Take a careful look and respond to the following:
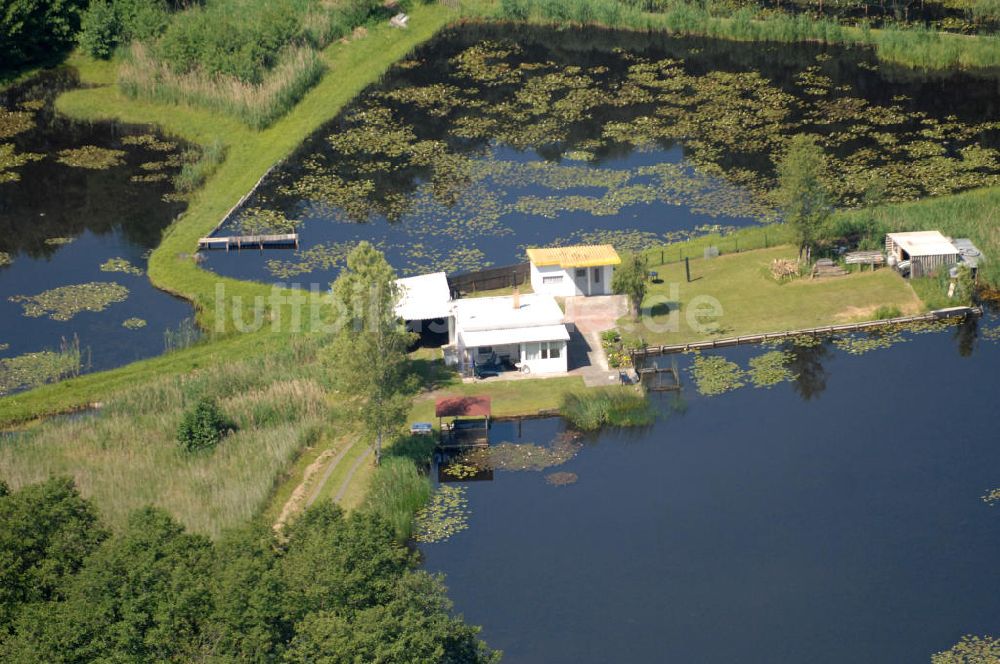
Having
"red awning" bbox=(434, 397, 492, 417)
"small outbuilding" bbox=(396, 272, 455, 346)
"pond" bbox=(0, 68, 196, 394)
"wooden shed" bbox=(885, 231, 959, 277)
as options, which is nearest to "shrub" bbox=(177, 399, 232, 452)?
"pond" bbox=(0, 68, 196, 394)

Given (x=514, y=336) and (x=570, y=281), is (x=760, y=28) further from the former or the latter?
(x=514, y=336)

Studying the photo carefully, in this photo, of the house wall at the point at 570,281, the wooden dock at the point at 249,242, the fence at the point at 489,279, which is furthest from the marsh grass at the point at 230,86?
the house wall at the point at 570,281

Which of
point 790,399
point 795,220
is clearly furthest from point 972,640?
point 795,220

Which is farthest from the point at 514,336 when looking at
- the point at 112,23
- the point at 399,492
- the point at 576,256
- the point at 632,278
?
the point at 112,23

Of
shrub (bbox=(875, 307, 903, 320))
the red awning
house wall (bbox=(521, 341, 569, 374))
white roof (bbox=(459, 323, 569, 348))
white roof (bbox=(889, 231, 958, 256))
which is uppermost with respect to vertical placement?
white roof (bbox=(889, 231, 958, 256))

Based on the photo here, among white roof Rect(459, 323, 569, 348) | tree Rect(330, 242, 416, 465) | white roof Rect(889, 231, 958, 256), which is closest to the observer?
tree Rect(330, 242, 416, 465)

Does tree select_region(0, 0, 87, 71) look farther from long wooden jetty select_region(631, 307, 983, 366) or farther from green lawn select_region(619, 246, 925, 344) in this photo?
long wooden jetty select_region(631, 307, 983, 366)

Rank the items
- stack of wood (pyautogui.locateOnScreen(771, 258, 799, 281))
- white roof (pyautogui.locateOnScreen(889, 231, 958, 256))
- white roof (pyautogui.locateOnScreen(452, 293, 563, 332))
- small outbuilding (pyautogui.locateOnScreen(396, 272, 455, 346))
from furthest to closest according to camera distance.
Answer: stack of wood (pyautogui.locateOnScreen(771, 258, 799, 281)) < white roof (pyautogui.locateOnScreen(889, 231, 958, 256)) < small outbuilding (pyautogui.locateOnScreen(396, 272, 455, 346)) < white roof (pyautogui.locateOnScreen(452, 293, 563, 332))

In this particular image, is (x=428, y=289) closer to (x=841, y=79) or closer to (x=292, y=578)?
(x=292, y=578)
